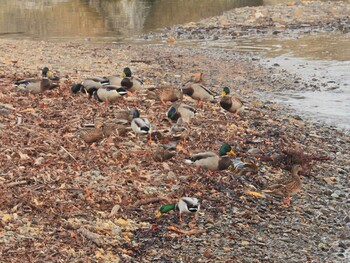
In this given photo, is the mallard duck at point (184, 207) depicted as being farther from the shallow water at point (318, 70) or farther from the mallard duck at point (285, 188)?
the shallow water at point (318, 70)

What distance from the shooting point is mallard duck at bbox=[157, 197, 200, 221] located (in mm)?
8031

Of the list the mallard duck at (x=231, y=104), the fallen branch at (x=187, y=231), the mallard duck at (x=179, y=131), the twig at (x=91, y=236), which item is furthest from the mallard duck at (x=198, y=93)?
the twig at (x=91, y=236)

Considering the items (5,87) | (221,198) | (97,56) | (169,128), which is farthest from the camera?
(97,56)

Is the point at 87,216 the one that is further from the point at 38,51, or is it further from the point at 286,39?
the point at 286,39

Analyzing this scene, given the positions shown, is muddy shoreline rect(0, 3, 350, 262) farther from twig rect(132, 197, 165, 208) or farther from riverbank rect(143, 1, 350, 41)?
riverbank rect(143, 1, 350, 41)

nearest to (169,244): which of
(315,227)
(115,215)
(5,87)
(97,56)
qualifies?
(115,215)

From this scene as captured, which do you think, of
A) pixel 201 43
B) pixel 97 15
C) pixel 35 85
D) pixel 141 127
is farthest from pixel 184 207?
pixel 97 15

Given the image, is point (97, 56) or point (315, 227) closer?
point (315, 227)

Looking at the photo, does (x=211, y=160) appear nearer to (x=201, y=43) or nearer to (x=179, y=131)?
(x=179, y=131)

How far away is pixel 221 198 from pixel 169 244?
170 centimetres

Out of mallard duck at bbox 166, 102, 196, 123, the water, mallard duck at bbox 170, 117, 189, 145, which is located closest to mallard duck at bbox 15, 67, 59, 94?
mallard duck at bbox 166, 102, 196, 123

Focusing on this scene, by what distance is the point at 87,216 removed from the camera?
780 centimetres

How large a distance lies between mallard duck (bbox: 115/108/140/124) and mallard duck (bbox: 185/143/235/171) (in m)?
1.65

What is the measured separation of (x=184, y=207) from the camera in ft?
26.3
